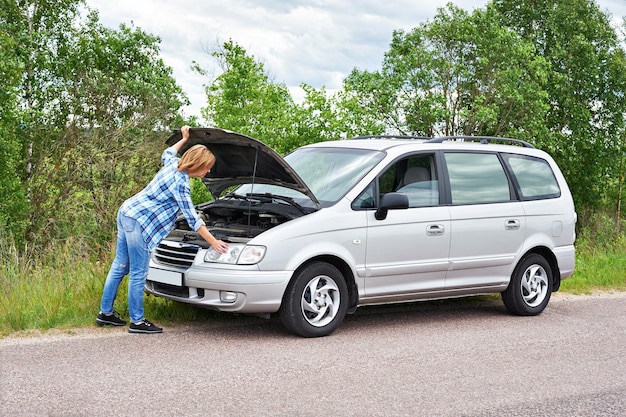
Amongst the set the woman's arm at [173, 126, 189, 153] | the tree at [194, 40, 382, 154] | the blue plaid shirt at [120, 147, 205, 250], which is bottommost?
the blue plaid shirt at [120, 147, 205, 250]

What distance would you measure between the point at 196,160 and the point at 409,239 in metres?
2.28

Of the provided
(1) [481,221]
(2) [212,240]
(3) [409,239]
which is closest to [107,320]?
(2) [212,240]

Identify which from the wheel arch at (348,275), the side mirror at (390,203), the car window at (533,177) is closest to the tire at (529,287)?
the car window at (533,177)

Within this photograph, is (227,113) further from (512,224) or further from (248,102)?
(512,224)

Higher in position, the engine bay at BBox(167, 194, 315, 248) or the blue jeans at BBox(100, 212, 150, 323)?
the engine bay at BBox(167, 194, 315, 248)

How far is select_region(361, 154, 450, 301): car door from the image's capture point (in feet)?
26.9

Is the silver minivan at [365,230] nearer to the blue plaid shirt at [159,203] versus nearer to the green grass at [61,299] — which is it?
the blue plaid shirt at [159,203]

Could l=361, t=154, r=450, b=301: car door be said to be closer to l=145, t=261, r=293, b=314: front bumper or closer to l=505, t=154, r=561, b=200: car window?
l=145, t=261, r=293, b=314: front bumper

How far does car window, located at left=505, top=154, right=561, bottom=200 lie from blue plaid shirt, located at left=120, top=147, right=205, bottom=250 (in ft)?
13.1

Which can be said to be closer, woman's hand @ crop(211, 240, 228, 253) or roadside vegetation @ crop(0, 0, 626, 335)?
woman's hand @ crop(211, 240, 228, 253)

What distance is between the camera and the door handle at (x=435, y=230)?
28.1ft

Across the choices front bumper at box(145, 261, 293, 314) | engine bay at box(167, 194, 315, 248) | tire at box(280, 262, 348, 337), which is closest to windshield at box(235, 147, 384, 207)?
engine bay at box(167, 194, 315, 248)

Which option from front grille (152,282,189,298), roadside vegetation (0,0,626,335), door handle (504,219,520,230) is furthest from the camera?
roadside vegetation (0,0,626,335)

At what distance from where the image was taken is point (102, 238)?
18.6 metres
